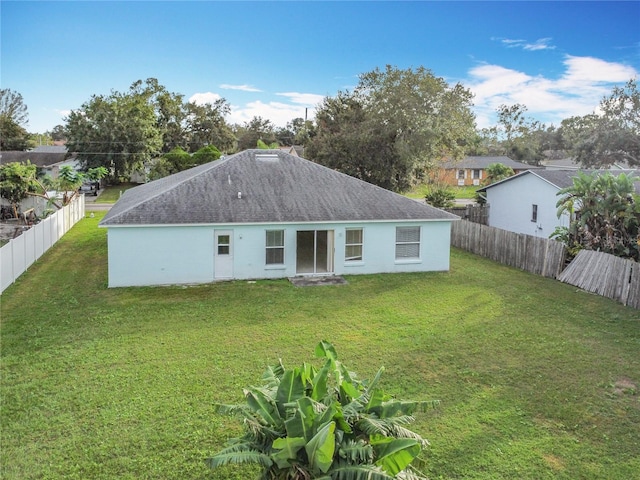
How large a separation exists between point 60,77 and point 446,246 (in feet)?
84.0

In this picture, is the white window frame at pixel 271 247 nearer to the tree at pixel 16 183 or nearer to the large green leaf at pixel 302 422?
the large green leaf at pixel 302 422

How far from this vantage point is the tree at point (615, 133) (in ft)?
157

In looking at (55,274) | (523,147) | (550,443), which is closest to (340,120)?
(55,274)

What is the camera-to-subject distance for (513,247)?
21.9 meters

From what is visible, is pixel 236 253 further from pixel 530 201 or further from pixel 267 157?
pixel 530 201

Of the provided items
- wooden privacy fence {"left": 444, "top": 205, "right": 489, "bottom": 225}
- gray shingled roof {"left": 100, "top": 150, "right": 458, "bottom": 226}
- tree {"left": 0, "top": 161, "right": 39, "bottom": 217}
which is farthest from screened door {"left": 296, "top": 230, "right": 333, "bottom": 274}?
tree {"left": 0, "top": 161, "right": 39, "bottom": 217}

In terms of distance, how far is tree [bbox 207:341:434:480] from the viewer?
544 centimetres

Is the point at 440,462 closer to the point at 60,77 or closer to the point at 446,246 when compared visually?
the point at 446,246

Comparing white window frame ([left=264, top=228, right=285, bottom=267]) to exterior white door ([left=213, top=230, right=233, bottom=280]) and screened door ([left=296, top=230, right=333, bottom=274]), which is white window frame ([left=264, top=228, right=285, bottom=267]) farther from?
exterior white door ([left=213, top=230, right=233, bottom=280])

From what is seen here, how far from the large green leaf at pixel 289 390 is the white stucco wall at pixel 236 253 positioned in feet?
40.8

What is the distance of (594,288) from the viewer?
57.4ft

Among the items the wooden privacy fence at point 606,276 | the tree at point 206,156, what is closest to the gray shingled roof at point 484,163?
the tree at point 206,156

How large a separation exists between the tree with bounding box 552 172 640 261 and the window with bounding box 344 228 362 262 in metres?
7.85

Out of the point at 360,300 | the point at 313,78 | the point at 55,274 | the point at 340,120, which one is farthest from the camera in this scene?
the point at 313,78
